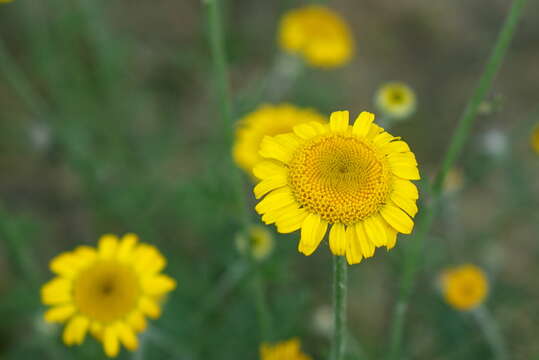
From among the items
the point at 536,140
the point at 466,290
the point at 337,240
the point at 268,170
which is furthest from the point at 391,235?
the point at 466,290

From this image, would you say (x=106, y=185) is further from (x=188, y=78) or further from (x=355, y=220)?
(x=355, y=220)

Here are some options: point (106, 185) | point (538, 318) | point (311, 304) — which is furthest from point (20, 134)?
point (538, 318)

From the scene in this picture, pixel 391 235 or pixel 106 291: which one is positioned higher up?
pixel 106 291

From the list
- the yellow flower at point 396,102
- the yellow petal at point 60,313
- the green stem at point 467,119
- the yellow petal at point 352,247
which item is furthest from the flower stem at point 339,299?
the yellow flower at point 396,102

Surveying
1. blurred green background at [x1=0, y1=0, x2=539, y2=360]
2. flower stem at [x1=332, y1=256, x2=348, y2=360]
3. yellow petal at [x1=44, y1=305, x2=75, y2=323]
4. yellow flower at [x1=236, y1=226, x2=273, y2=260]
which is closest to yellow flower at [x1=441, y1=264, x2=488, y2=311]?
blurred green background at [x1=0, y1=0, x2=539, y2=360]

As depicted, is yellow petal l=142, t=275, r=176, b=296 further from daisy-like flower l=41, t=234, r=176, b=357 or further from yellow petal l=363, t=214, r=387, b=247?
yellow petal l=363, t=214, r=387, b=247

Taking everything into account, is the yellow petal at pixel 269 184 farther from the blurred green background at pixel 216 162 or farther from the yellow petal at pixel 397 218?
the blurred green background at pixel 216 162

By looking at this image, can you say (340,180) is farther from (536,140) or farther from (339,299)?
(536,140)
